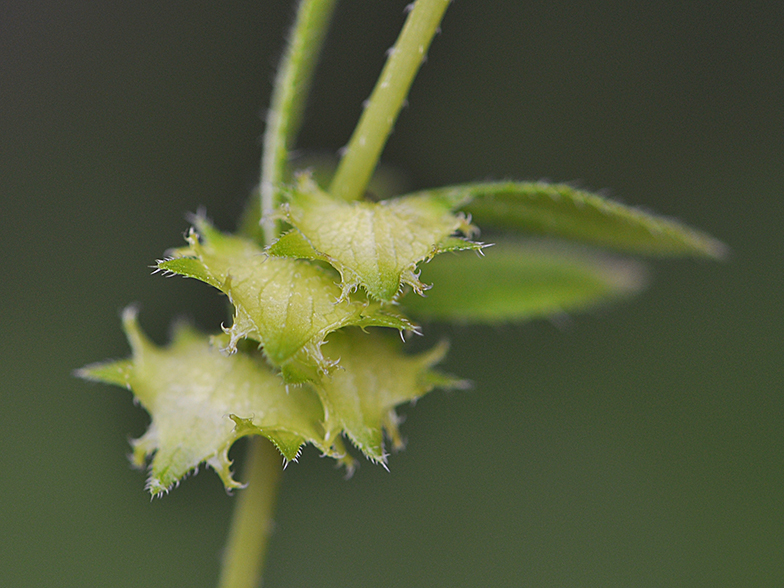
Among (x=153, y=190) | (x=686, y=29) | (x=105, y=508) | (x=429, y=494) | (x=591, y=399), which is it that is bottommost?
(x=105, y=508)

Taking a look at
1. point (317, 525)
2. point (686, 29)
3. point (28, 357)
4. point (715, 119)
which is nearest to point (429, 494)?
point (317, 525)

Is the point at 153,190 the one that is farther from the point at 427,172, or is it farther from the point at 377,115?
the point at 377,115

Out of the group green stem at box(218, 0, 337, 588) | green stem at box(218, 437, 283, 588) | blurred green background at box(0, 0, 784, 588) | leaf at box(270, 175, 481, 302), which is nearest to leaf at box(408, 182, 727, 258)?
leaf at box(270, 175, 481, 302)

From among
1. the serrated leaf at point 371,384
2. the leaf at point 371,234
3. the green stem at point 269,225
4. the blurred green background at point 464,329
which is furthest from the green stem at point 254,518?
the blurred green background at point 464,329

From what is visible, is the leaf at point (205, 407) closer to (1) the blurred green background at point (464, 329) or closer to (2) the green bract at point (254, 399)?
(2) the green bract at point (254, 399)

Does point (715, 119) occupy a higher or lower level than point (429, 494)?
higher

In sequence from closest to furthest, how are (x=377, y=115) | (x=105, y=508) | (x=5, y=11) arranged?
(x=377, y=115) → (x=105, y=508) → (x=5, y=11)

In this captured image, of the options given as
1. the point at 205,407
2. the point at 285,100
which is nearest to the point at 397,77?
the point at 285,100

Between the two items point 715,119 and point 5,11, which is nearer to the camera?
point 5,11
